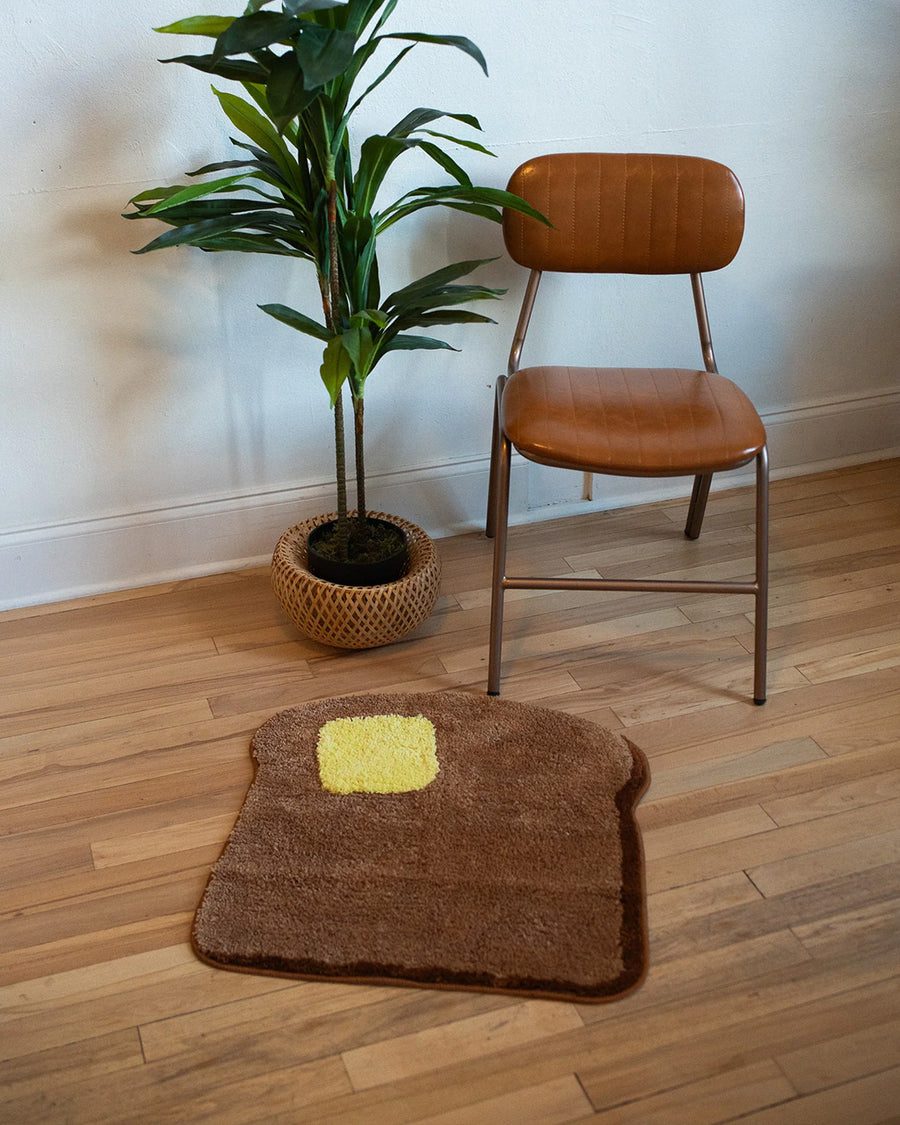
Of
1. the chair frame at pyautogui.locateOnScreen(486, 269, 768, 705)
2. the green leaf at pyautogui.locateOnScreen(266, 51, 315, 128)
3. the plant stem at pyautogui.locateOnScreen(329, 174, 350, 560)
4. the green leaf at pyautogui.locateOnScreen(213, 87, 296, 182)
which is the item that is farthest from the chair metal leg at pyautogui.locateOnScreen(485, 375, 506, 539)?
the green leaf at pyautogui.locateOnScreen(266, 51, 315, 128)

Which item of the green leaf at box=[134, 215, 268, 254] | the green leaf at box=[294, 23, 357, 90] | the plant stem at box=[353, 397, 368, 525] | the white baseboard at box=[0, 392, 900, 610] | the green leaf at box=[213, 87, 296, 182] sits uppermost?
the green leaf at box=[294, 23, 357, 90]

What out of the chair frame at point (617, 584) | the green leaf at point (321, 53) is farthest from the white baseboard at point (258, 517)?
the green leaf at point (321, 53)

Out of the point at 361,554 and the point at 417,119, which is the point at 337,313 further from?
the point at 361,554

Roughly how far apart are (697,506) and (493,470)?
479 millimetres

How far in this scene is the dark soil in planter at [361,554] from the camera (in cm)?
207

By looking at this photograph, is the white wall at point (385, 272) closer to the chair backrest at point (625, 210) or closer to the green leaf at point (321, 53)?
the chair backrest at point (625, 210)

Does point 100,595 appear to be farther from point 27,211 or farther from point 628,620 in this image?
point 628,620

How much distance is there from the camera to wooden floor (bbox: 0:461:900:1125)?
51.9 inches

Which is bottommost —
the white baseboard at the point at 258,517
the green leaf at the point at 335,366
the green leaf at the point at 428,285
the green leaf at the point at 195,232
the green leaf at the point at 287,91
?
the white baseboard at the point at 258,517

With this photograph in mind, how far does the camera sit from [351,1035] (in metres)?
1.38

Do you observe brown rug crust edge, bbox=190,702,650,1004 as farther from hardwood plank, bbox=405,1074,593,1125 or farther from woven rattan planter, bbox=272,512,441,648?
woven rattan planter, bbox=272,512,441,648

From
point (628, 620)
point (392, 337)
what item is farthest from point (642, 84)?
point (628, 620)

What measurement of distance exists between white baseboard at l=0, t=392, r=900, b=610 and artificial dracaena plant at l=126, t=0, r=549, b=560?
0.39 m

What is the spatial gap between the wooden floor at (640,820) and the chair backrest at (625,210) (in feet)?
2.22
